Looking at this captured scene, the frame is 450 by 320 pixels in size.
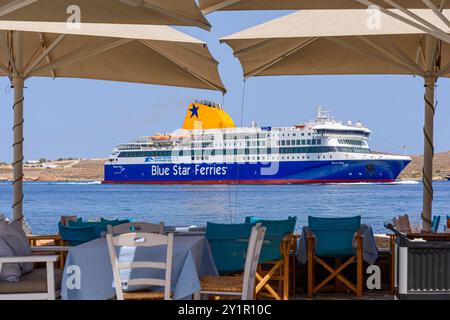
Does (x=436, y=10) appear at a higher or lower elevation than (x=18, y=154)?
higher

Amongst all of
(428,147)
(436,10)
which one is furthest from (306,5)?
(428,147)

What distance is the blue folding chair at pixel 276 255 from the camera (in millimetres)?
4434

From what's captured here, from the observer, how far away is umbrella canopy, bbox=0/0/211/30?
3.73 metres

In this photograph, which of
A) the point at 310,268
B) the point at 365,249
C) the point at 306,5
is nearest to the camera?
the point at 306,5

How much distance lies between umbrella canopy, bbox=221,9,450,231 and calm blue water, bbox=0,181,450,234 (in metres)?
21.5

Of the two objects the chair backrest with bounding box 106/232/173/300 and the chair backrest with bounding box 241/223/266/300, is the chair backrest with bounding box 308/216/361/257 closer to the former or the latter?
the chair backrest with bounding box 241/223/266/300

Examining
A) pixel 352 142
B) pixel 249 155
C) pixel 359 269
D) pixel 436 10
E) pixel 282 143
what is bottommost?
pixel 359 269

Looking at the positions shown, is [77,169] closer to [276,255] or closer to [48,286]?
[276,255]

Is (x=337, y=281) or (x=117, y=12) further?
(x=337, y=281)

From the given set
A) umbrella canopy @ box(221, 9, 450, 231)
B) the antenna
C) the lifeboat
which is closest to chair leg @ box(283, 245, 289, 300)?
umbrella canopy @ box(221, 9, 450, 231)

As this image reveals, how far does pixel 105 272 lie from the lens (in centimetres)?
333

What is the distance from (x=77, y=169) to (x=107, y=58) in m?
71.5

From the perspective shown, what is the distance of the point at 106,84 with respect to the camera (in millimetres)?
68125

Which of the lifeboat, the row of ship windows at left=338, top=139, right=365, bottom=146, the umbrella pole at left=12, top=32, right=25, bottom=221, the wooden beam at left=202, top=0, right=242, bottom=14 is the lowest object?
the umbrella pole at left=12, top=32, right=25, bottom=221
